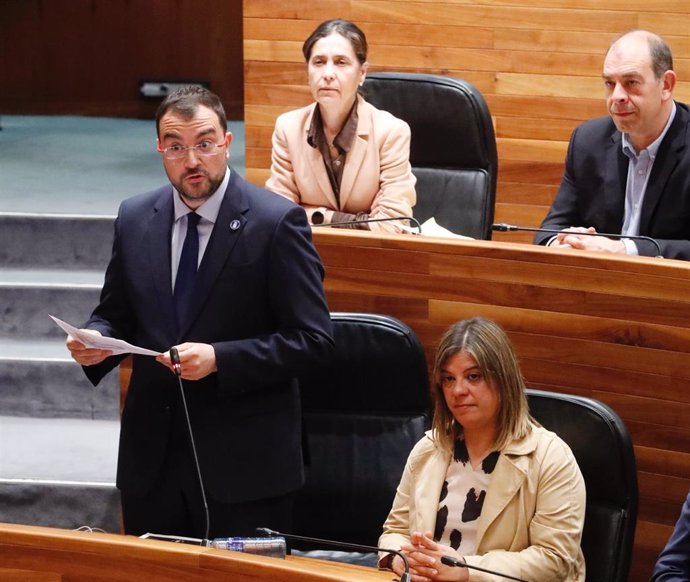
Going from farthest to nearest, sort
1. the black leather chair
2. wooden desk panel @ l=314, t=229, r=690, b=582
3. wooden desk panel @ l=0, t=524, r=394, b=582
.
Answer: the black leather chair → wooden desk panel @ l=314, t=229, r=690, b=582 → wooden desk panel @ l=0, t=524, r=394, b=582

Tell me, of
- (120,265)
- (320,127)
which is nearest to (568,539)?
(120,265)

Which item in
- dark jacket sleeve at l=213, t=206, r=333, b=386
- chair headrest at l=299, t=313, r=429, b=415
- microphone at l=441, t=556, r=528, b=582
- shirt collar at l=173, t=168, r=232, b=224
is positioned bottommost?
microphone at l=441, t=556, r=528, b=582

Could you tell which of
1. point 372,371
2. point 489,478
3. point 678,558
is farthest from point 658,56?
point 678,558

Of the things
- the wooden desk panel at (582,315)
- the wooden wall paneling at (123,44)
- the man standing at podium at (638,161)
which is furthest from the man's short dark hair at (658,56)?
the wooden wall paneling at (123,44)

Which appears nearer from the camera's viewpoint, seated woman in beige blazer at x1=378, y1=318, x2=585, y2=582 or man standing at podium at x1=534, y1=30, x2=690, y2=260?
seated woman in beige blazer at x1=378, y1=318, x2=585, y2=582

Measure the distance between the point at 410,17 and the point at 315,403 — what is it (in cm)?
110

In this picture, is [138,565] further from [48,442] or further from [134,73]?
[134,73]

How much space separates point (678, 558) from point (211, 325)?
1.69 ft

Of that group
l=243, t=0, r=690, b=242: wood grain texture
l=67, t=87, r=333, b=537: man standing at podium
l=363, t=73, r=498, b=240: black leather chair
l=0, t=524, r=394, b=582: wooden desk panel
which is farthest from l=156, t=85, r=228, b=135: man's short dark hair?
l=243, t=0, r=690, b=242: wood grain texture

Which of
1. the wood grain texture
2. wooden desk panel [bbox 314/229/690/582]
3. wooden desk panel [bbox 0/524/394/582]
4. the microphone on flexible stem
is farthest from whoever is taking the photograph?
the wood grain texture

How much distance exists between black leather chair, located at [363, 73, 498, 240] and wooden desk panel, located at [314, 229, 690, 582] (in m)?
0.55

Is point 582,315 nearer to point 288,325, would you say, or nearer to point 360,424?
point 360,424

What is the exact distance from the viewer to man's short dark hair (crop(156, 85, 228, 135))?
1281 mm

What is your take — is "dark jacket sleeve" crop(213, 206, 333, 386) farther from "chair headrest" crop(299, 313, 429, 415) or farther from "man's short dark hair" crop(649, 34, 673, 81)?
"man's short dark hair" crop(649, 34, 673, 81)
